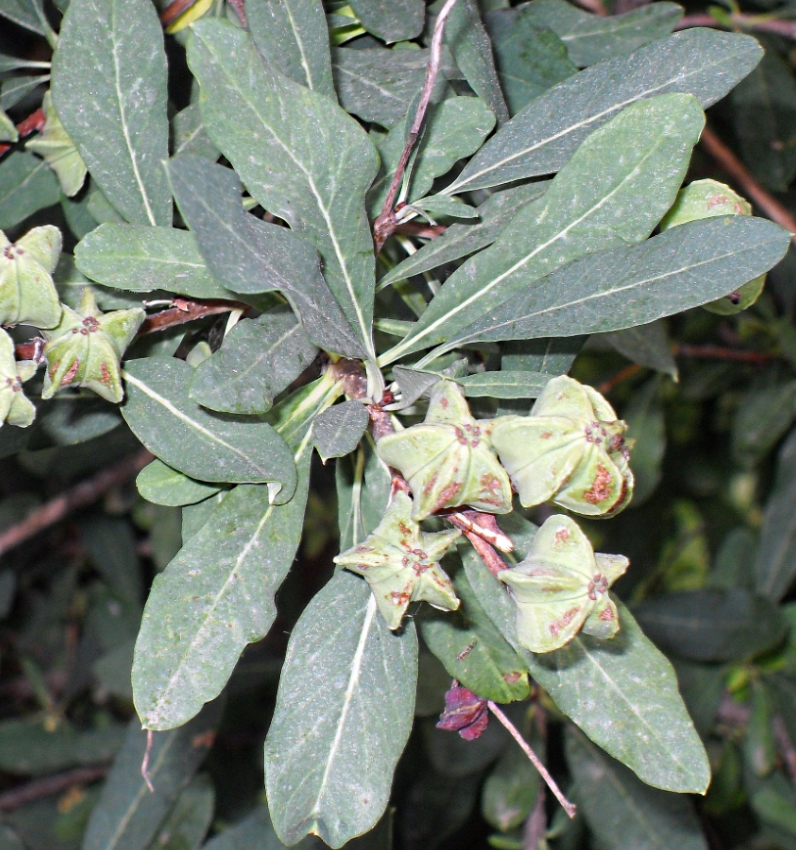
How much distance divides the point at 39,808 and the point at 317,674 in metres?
1.83

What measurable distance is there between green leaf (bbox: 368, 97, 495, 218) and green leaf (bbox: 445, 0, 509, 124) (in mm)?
37

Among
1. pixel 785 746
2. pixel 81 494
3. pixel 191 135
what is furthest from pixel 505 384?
pixel 785 746

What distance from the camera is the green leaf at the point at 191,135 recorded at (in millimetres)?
1035

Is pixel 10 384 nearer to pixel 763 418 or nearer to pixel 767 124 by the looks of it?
pixel 767 124

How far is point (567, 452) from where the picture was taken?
2.49ft

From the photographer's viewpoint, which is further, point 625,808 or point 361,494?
point 625,808

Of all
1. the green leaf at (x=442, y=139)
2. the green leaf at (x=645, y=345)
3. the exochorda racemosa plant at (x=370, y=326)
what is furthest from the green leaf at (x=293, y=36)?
the green leaf at (x=645, y=345)

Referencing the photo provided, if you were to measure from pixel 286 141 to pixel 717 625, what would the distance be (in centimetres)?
189

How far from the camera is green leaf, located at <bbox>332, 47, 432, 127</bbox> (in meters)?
1.02

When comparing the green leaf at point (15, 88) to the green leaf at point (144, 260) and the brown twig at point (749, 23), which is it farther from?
the brown twig at point (749, 23)

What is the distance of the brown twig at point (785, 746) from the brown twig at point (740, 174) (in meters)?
1.39

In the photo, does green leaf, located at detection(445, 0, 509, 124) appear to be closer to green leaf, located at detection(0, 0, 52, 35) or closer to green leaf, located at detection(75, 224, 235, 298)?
green leaf, located at detection(75, 224, 235, 298)

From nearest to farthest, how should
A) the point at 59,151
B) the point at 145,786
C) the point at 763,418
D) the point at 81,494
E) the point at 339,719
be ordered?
1. the point at 339,719
2. the point at 59,151
3. the point at 145,786
4. the point at 81,494
5. the point at 763,418

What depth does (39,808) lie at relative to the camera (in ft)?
7.74
